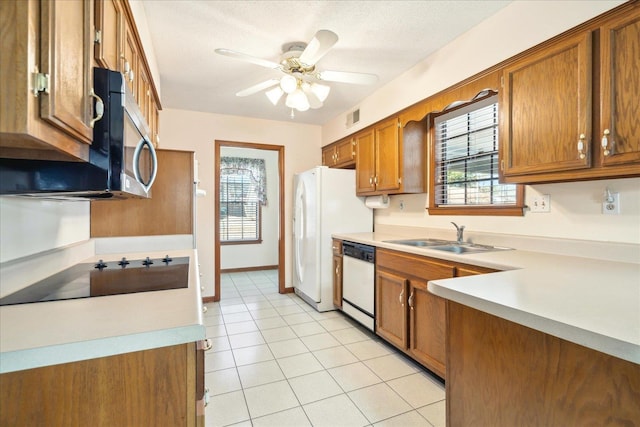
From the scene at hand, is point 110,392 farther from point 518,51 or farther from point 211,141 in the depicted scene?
point 211,141

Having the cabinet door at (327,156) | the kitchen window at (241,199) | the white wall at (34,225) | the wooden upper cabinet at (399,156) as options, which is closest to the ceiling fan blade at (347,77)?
the wooden upper cabinet at (399,156)

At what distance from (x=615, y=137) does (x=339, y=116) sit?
2.97 metres

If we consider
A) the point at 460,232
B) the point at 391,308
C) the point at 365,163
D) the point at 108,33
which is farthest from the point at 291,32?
the point at 391,308

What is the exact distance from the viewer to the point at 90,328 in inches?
29.9

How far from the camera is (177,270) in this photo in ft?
4.93

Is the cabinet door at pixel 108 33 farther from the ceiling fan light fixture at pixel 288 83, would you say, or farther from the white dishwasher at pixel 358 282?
the white dishwasher at pixel 358 282

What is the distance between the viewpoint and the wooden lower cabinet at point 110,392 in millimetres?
665

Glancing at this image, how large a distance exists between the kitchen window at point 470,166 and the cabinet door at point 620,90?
682 millimetres

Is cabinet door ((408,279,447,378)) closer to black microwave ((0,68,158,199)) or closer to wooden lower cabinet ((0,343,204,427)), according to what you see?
wooden lower cabinet ((0,343,204,427))

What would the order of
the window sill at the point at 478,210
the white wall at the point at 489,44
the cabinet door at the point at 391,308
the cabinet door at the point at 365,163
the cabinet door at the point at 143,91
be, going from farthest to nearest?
the cabinet door at the point at 365,163
the cabinet door at the point at 391,308
the window sill at the point at 478,210
the cabinet door at the point at 143,91
the white wall at the point at 489,44

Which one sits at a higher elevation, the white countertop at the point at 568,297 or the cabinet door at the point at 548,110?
the cabinet door at the point at 548,110

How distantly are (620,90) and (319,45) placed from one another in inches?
58.2

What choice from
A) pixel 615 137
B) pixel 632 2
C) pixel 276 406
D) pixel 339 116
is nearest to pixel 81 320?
pixel 276 406

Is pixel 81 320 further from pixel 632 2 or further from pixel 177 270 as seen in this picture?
pixel 632 2
